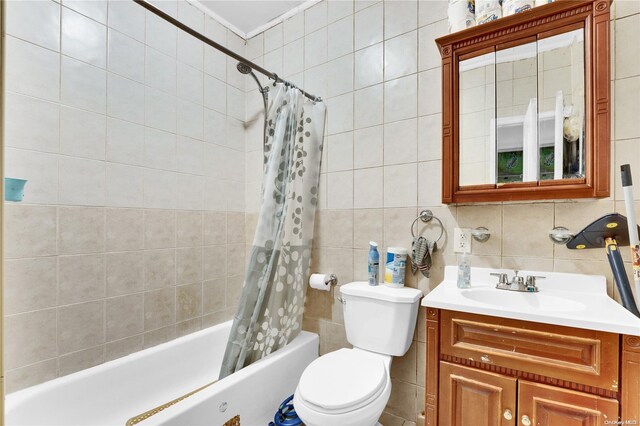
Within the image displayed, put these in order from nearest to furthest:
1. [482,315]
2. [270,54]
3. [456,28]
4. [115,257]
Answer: [482,315], [456,28], [115,257], [270,54]

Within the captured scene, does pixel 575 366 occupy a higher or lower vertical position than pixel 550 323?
lower

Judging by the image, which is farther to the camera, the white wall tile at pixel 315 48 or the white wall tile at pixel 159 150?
the white wall tile at pixel 315 48

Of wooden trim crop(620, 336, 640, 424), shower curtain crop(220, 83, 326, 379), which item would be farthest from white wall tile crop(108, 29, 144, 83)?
wooden trim crop(620, 336, 640, 424)

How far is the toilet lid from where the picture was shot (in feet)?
3.96

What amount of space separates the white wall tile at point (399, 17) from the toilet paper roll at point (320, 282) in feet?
4.75

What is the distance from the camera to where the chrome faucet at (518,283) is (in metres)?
1.32

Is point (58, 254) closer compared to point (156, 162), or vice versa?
point (58, 254)

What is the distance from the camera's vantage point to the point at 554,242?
4.43ft

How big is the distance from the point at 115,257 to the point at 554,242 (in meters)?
2.10

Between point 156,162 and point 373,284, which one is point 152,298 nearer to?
point 156,162

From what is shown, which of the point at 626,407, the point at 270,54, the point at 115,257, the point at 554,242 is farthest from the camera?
the point at 270,54

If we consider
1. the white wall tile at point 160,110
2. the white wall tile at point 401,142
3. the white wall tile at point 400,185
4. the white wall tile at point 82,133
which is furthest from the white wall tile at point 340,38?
the white wall tile at point 82,133

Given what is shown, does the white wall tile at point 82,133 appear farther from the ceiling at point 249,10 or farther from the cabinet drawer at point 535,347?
the cabinet drawer at point 535,347

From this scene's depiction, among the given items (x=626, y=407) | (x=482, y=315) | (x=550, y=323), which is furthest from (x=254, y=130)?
(x=626, y=407)
